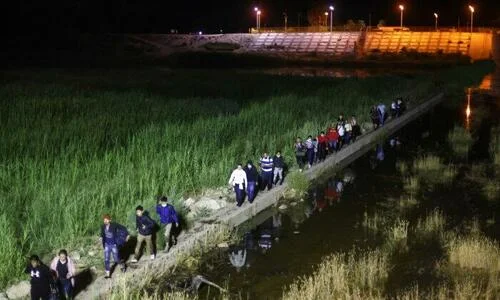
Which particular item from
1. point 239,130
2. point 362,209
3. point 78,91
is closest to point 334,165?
point 239,130

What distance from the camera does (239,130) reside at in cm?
1984

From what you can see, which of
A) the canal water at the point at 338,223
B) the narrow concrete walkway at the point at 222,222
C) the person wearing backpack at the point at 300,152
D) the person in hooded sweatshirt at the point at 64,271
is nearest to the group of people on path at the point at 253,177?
the narrow concrete walkway at the point at 222,222

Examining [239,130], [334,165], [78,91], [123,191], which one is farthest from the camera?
[78,91]

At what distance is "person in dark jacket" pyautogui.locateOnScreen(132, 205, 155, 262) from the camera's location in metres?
8.81

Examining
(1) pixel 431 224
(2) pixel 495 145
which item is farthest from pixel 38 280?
(2) pixel 495 145

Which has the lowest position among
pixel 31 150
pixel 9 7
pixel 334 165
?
pixel 334 165

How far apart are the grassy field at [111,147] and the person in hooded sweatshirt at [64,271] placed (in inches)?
30.3

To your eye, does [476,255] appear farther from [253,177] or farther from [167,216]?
[167,216]

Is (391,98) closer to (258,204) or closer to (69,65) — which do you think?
(258,204)

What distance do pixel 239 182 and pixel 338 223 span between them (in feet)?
7.23

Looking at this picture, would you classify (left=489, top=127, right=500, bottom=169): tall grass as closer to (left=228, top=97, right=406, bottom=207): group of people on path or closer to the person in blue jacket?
(left=228, top=97, right=406, bottom=207): group of people on path

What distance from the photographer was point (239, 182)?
12.1 m

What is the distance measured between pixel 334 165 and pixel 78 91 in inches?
698

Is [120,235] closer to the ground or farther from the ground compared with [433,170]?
farther from the ground
